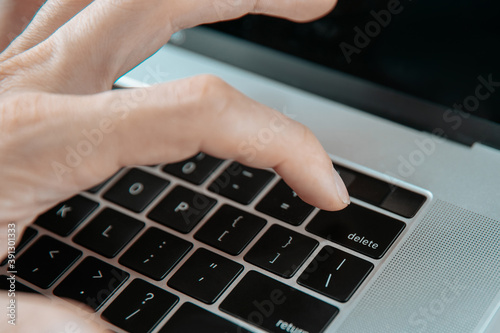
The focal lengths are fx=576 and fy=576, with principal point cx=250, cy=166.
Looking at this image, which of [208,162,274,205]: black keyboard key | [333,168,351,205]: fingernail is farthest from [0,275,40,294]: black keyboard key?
[333,168,351,205]: fingernail

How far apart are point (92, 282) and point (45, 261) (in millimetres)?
64

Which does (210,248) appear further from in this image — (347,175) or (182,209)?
(347,175)

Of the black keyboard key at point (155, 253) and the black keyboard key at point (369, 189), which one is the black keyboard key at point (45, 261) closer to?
the black keyboard key at point (155, 253)

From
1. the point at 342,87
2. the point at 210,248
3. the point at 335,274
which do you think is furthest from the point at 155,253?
the point at 342,87

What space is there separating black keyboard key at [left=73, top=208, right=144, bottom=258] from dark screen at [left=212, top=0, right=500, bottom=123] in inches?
11.8

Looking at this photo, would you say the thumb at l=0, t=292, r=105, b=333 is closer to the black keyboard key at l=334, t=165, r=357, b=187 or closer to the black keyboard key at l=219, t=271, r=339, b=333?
the black keyboard key at l=219, t=271, r=339, b=333

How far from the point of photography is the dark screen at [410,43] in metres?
0.63

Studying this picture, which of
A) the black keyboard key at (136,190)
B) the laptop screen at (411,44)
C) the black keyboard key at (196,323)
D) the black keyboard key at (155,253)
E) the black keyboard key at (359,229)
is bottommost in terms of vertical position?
the black keyboard key at (196,323)

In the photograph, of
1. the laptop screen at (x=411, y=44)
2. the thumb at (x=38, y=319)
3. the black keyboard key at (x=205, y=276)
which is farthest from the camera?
the laptop screen at (x=411, y=44)

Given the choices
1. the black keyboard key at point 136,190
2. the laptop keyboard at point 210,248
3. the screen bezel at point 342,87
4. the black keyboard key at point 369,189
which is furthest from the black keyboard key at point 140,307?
the screen bezel at point 342,87

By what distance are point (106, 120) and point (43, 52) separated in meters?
→ 0.15

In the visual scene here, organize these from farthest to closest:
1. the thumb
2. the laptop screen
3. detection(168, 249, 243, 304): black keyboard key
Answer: the laptop screen
detection(168, 249, 243, 304): black keyboard key
the thumb

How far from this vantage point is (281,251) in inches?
21.5

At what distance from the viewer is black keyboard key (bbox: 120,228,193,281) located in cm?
55
